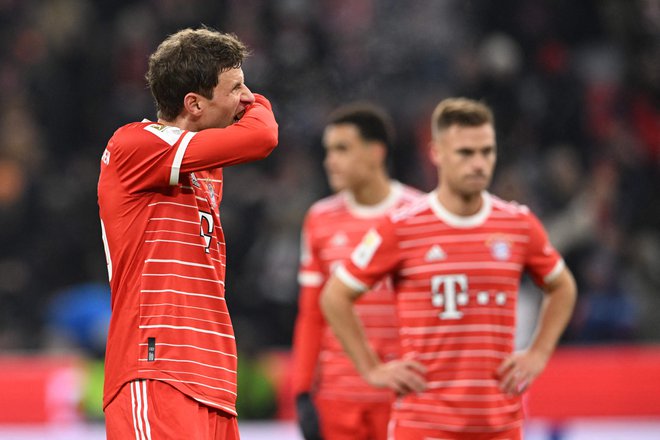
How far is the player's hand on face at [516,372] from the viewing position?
15.8ft

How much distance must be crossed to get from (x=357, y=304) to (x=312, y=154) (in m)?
5.26

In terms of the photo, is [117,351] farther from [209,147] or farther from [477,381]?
[477,381]

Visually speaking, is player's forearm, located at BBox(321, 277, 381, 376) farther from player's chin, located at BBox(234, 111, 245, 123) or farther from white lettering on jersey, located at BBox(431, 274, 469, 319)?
player's chin, located at BBox(234, 111, 245, 123)

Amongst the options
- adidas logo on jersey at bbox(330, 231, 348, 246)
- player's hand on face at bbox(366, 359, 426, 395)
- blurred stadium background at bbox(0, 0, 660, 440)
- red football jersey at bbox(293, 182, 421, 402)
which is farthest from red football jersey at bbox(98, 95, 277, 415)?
blurred stadium background at bbox(0, 0, 660, 440)

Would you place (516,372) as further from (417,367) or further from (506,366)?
(417,367)

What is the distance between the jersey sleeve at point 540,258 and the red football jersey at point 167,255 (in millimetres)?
1585

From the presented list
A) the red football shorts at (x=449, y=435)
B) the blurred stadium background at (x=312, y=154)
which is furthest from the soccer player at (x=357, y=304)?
the blurred stadium background at (x=312, y=154)

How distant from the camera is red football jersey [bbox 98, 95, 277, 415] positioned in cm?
373

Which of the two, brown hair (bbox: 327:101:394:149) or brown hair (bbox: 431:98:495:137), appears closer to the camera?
brown hair (bbox: 431:98:495:137)

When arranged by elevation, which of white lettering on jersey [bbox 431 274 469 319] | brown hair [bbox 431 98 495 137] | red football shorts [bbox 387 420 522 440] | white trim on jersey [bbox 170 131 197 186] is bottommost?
red football shorts [bbox 387 420 522 440]

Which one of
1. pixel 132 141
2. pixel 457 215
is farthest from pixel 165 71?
pixel 457 215

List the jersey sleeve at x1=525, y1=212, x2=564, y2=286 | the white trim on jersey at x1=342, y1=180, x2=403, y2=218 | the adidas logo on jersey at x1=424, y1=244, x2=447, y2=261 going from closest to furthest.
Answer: the adidas logo on jersey at x1=424, y1=244, x2=447, y2=261, the jersey sleeve at x1=525, y1=212, x2=564, y2=286, the white trim on jersey at x1=342, y1=180, x2=403, y2=218

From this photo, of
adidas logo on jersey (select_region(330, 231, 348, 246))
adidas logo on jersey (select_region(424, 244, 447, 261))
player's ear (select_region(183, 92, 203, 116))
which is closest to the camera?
player's ear (select_region(183, 92, 203, 116))

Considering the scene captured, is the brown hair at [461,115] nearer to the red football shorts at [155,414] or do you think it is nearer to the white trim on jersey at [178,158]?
the white trim on jersey at [178,158]
